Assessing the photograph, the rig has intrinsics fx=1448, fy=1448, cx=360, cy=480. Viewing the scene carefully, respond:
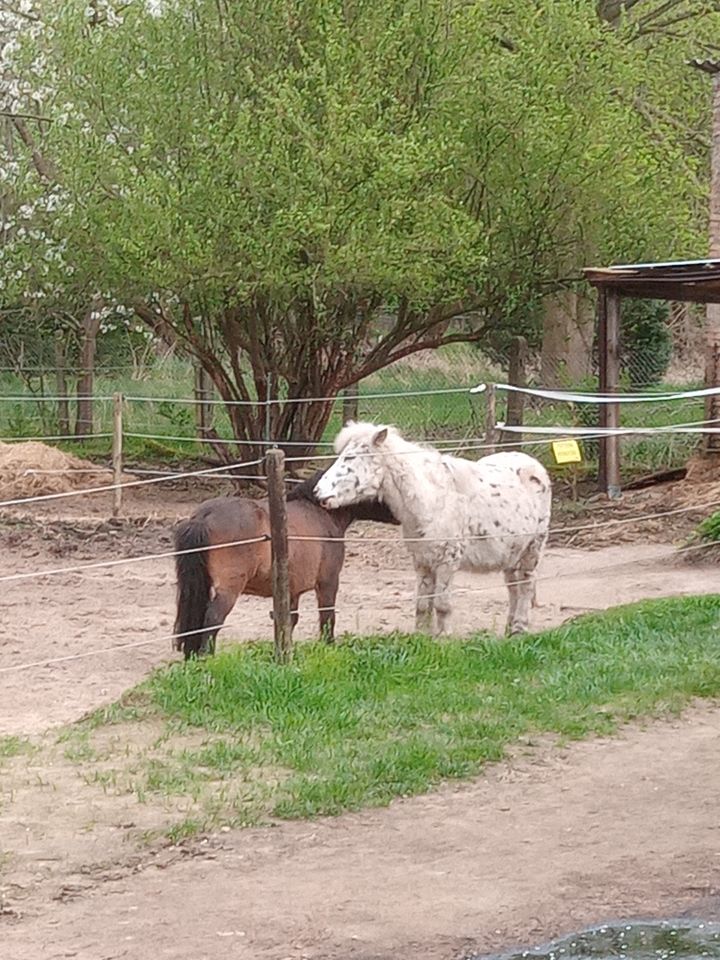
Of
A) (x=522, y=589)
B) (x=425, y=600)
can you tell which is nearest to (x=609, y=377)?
(x=522, y=589)

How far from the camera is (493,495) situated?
904 centimetres

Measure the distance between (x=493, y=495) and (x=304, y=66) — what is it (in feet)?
22.8

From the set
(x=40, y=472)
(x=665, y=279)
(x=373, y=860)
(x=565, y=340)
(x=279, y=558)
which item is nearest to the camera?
(x=373, y=860)

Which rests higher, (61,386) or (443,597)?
(61,386)

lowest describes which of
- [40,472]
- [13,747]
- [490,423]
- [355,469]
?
[13,747]

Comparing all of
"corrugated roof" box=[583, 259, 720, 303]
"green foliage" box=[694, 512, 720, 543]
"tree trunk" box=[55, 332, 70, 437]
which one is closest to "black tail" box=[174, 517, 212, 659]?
"green foliage" box=[694, 512, 720, 543]

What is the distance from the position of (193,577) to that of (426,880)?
314 centimetres

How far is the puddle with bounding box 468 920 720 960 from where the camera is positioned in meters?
4.20

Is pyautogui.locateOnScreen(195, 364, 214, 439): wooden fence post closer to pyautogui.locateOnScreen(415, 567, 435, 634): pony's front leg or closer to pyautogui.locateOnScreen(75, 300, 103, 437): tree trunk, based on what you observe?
pyautogui.locateOnScreen(75, 300, 103, 437): tree trunk

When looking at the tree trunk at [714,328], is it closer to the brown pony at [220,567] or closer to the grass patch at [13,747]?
the brown pony at [220,567]

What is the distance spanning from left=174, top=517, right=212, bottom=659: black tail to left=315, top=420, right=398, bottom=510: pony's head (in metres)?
1.02

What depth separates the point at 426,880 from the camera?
15.7 feet

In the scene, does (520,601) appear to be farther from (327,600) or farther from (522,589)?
(327,600)

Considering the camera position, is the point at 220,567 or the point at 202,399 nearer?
the point at 220,567
